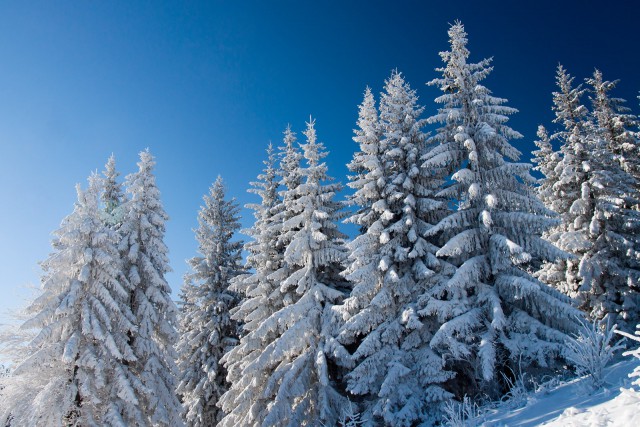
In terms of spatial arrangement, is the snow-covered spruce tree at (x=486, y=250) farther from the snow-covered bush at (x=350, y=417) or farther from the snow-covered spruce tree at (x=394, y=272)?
the snow-covered bush at (x=350, y=417)

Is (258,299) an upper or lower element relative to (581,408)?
upper

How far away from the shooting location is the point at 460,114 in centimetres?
1688

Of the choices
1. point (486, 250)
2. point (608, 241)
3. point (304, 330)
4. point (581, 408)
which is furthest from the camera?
point (608, 241)

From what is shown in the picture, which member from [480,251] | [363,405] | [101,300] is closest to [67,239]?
[101,300]

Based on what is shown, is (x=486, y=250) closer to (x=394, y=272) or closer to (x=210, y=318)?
(x=394, y=272)

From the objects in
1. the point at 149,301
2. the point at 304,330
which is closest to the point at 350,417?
the point at 304,330

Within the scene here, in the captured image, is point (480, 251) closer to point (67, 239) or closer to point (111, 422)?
point (111, 422)

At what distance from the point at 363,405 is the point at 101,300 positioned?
1213 centimetres

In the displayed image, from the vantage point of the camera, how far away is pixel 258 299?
816 inches

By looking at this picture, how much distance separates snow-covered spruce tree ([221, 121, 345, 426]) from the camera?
17188 millimetres

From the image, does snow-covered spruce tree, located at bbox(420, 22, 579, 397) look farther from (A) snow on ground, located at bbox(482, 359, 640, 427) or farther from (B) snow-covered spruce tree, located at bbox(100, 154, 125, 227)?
(B) snow-covered spruce tree, located at bbox(100, 154, 125, 227)

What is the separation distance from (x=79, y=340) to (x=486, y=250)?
1676cm

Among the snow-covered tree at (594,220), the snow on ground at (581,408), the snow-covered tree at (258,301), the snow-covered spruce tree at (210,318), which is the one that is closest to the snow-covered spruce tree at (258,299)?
the snow-covered tree at (258,301)

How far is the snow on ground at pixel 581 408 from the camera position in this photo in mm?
5387
